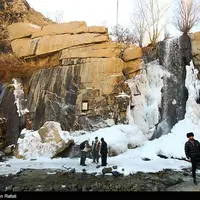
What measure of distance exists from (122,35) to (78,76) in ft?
36.4

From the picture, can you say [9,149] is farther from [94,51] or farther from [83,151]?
[94,51]

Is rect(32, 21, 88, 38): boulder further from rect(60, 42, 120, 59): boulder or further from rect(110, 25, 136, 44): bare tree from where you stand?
rect(110, 25, 136, 44): bare tree

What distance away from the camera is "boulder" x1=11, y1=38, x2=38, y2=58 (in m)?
20.6

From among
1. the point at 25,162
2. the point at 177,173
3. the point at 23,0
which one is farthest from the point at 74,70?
the point at 23,0

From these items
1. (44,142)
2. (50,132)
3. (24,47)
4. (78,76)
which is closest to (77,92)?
(78,76)

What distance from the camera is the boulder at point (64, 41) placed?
63.5 feet

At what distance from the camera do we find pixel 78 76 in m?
18.3

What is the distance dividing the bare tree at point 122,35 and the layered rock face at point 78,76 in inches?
269

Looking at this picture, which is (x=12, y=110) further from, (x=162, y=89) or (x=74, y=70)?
(x=162, y=89)

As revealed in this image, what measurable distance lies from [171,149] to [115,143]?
129 inches

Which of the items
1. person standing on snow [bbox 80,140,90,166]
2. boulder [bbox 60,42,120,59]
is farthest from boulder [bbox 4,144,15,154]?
boulder [bbox 60,42,120,59]

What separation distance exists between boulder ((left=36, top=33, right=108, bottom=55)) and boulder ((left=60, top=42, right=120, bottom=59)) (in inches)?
15.6

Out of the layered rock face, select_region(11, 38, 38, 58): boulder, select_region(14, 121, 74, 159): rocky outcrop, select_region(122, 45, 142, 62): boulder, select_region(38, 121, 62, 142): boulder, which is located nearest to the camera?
select_region(14, 121, 74, 159): rocky outcrop

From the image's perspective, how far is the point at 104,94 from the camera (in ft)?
58.2
